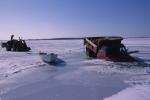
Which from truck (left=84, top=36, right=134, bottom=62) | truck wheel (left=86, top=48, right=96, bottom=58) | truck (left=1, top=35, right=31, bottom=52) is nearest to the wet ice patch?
truck (left=84, top=36, right=134, bottom=62)

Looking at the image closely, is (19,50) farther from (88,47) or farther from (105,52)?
(105,52)

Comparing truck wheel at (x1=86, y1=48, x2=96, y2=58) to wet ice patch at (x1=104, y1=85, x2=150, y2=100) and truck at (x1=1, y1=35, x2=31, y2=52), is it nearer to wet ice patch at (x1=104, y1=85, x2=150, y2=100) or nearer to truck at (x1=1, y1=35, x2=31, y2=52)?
wet ice patch at (x1=104, y1=85, x2=150, y2=100)

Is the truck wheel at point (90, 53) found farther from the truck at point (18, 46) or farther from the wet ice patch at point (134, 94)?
the truck at point (18, 46)

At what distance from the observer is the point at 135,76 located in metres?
14.9

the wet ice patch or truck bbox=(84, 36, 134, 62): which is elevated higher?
truck bbox=(84, 36, 134, 62)

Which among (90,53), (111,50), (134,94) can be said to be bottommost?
(134,94)

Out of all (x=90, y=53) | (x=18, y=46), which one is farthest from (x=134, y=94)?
(x=18, y=46)

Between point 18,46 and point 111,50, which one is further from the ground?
point 111,50

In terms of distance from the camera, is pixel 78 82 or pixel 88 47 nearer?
pixel 78 82

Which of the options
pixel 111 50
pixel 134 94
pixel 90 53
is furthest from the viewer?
pixel 90 53

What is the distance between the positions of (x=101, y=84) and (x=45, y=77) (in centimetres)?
389

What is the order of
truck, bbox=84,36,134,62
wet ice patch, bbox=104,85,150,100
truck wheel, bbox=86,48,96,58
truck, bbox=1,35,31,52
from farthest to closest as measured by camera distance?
truck, bbox=1,35,31,52 < truck wheel, bbox=86,48,96,58 < truck, bbox=84,36,134,62 < wet ice patch, bbox=104,85,150,100

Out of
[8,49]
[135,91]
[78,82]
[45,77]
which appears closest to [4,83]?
[45,77]

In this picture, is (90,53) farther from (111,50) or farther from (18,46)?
(18,46)
